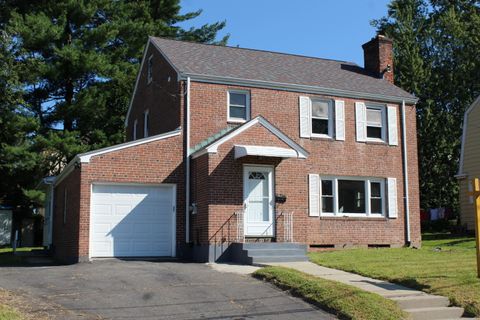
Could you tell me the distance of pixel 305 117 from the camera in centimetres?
2116

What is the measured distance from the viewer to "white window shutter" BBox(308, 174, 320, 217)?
2044 cm

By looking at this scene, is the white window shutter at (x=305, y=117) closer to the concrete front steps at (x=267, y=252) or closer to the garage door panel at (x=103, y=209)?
the concrete front steps at (x=267, y=252)

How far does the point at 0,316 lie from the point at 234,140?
10134 mm

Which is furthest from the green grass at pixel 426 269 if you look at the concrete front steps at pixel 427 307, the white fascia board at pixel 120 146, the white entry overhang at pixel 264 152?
the white fascia board at pixel 120 146

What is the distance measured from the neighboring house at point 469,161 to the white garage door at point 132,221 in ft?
48.1

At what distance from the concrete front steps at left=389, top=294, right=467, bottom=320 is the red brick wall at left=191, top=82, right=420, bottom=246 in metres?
7.32

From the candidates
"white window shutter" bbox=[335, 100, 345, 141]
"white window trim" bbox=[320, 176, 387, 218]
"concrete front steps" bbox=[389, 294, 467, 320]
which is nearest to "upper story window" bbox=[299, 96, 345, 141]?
"white window shutter" bbox=[335, 100, 345, 141]

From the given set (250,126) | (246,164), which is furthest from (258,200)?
(250,126)

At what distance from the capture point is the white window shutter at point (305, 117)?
2102 cm

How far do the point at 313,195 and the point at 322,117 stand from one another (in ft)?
9.87

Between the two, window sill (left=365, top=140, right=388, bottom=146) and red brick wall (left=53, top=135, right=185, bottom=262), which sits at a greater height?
window sill (left=365, top=140, right=388, bottom=146)

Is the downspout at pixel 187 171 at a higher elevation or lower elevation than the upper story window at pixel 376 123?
lower

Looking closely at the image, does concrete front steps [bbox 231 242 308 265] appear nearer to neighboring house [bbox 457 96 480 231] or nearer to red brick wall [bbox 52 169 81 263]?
red brick wall [bbox 52 169 81 263]

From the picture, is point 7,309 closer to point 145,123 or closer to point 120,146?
point 120,146
